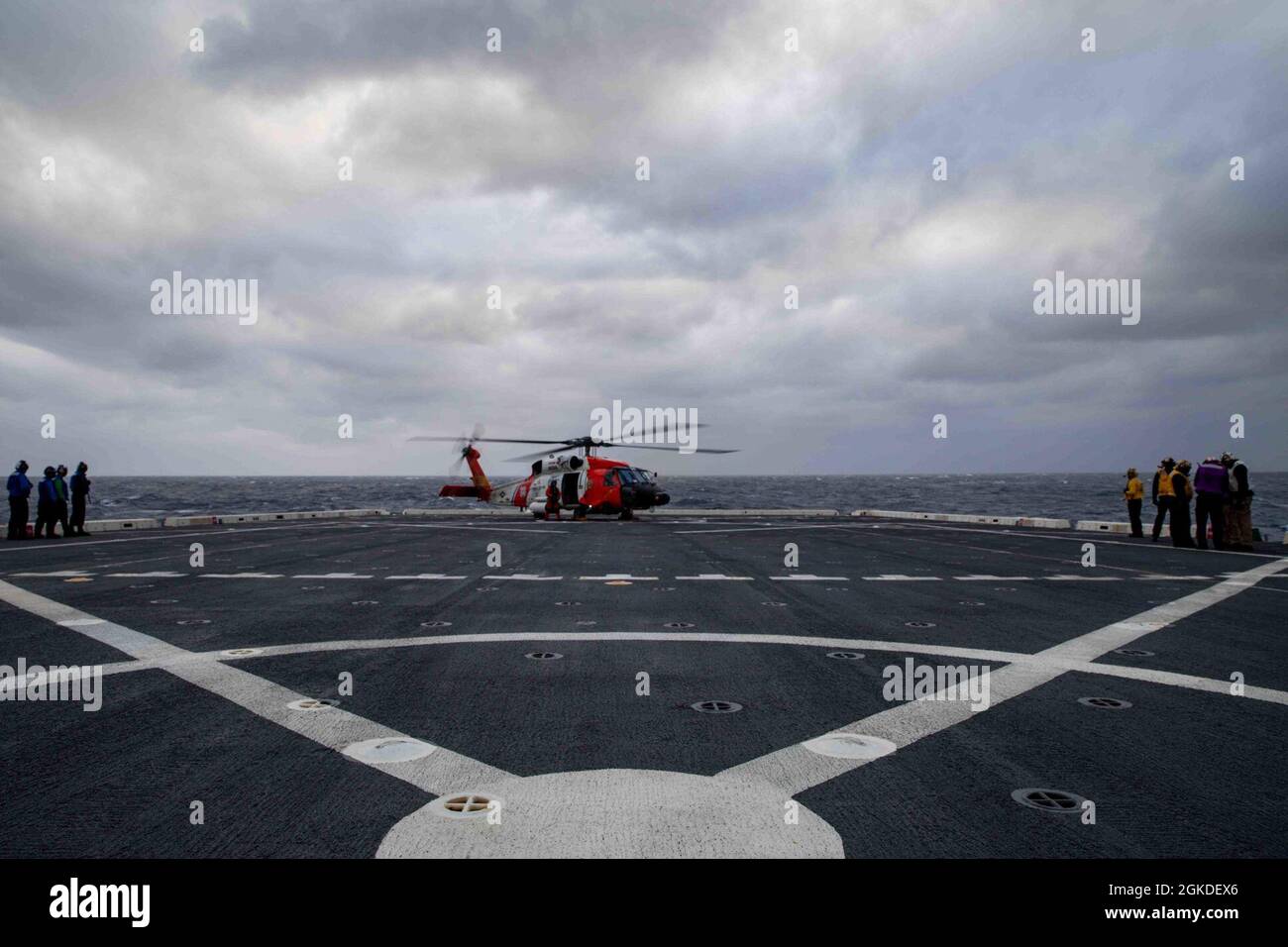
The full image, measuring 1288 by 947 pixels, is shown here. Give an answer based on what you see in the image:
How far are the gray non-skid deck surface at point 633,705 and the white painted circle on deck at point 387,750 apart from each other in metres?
0.13

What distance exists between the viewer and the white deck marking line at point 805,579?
15.4 m

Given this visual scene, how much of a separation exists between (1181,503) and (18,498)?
3533 cm

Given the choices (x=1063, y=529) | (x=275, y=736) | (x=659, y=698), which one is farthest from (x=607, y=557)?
(x=1063, y=529)

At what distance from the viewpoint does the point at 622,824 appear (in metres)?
4.14

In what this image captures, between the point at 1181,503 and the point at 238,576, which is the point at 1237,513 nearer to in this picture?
the point at 1181,503

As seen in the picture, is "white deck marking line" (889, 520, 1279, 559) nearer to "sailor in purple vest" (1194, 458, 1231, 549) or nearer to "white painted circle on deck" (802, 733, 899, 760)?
"sailor in purple vest" (1194, 458, 1231, 549)

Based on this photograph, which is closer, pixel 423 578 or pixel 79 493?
pixel 423 578

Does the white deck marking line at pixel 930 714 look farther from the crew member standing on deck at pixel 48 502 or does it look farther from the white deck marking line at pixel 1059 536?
the crew member standing on deck at pixel 48 502

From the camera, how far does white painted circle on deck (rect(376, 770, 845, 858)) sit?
3824mm

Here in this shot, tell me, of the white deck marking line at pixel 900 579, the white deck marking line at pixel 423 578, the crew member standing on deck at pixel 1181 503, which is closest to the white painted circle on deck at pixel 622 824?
the white deck marking line at pixel 423 578

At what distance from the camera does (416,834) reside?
3988 millimetres

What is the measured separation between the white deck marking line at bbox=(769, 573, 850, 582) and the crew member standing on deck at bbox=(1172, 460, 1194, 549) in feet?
45.7

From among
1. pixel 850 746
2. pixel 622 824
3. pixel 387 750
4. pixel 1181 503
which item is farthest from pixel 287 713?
pixel 1181 503
